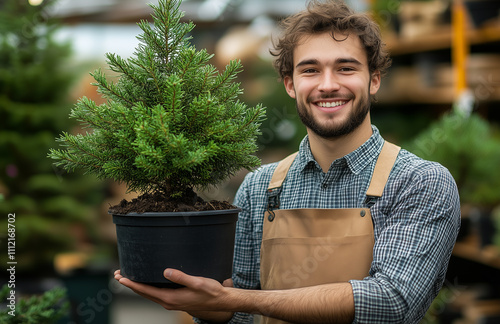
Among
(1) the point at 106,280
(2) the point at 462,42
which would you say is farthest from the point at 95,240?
(2) the point at 462,42

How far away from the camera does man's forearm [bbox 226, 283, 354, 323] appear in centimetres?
125

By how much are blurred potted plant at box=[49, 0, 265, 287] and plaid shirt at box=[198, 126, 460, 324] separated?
0.35 meters

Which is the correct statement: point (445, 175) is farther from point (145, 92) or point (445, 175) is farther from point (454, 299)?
point (454, 299)

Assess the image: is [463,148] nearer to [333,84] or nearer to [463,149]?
[463,149]

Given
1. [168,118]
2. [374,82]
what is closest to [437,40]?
[374,82]

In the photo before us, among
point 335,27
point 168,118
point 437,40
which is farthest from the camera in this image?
point 437,40

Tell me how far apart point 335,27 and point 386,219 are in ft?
1.75

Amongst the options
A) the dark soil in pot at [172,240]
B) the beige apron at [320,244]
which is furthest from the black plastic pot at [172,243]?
the beige apron at [320,244]

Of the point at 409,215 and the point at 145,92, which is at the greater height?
the point at 145,92

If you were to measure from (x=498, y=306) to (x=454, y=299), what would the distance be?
243 mm

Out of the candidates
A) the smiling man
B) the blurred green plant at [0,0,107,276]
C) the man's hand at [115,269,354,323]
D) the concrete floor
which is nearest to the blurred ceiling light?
the blurred green plant at [0,0,107,276]

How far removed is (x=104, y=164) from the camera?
1.19m

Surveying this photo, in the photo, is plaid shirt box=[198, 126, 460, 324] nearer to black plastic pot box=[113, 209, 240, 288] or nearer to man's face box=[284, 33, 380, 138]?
man's face box=[284, 33, 380, 138]

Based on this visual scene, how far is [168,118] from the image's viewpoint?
113 cm
